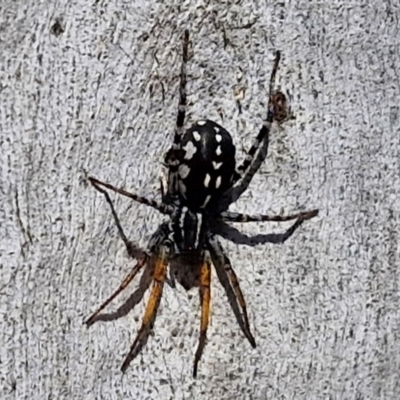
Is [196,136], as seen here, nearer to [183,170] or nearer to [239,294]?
[183,170]

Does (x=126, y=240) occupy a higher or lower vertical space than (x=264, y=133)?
lower

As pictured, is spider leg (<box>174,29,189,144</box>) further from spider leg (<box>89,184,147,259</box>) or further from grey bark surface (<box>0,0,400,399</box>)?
spider leg (<box>89,184,147,259</box>)

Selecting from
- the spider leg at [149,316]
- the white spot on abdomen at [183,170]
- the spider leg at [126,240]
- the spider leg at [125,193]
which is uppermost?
the white spot on abdomen at [183,170]

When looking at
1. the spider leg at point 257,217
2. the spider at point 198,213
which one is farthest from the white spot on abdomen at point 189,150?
the spider leg at point 257,217

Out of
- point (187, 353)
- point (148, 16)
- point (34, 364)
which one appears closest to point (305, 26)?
point (148, 16)

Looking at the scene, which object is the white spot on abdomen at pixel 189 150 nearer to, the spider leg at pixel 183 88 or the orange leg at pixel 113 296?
the spider leg at pixel 183 88

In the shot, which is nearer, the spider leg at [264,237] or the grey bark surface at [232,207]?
the grey bark surface at [232,207]

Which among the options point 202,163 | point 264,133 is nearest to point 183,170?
point 202,163
